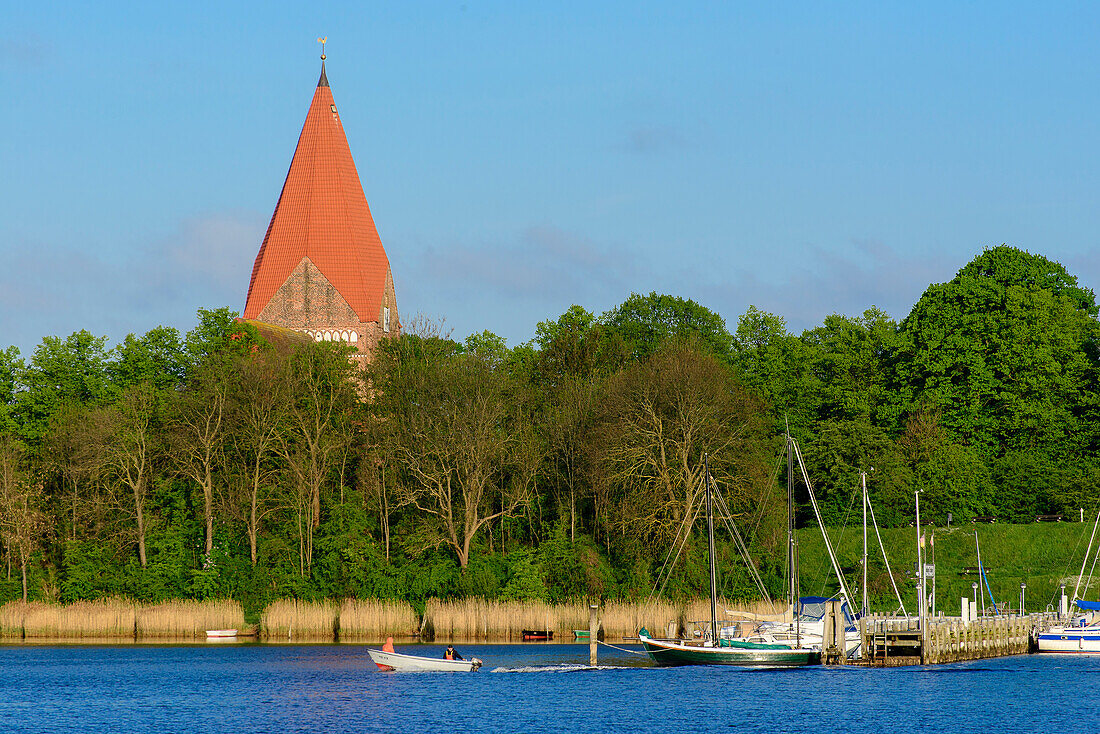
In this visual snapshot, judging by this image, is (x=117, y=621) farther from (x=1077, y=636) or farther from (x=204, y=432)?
(x=1077, y=636)

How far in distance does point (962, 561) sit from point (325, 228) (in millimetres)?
45422

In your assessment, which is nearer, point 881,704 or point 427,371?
point 881,704

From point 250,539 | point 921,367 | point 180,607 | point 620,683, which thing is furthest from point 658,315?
point 620,683

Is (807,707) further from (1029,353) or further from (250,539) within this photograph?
(1029,353)

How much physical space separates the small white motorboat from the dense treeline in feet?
43.6

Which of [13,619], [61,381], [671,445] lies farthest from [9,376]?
[671,445]

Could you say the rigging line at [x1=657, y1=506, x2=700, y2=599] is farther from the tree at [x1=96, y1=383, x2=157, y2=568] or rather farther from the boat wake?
the tree at [x1=96, y1=383, x2=157, y2=568]

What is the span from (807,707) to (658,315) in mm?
49050

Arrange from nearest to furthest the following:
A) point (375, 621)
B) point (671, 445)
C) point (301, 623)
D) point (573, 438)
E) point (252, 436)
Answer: point (375, 621)
point (301, 623)
point (671, 445)
point (252, 436)
point (573, 438)

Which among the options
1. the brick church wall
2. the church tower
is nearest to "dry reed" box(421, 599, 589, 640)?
the church tower

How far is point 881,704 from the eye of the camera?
129 feet

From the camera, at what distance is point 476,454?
63.5 m

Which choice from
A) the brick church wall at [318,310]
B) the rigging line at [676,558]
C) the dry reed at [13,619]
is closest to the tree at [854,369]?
the rigging line at [676,558]

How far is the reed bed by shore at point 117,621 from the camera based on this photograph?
58469 mm
